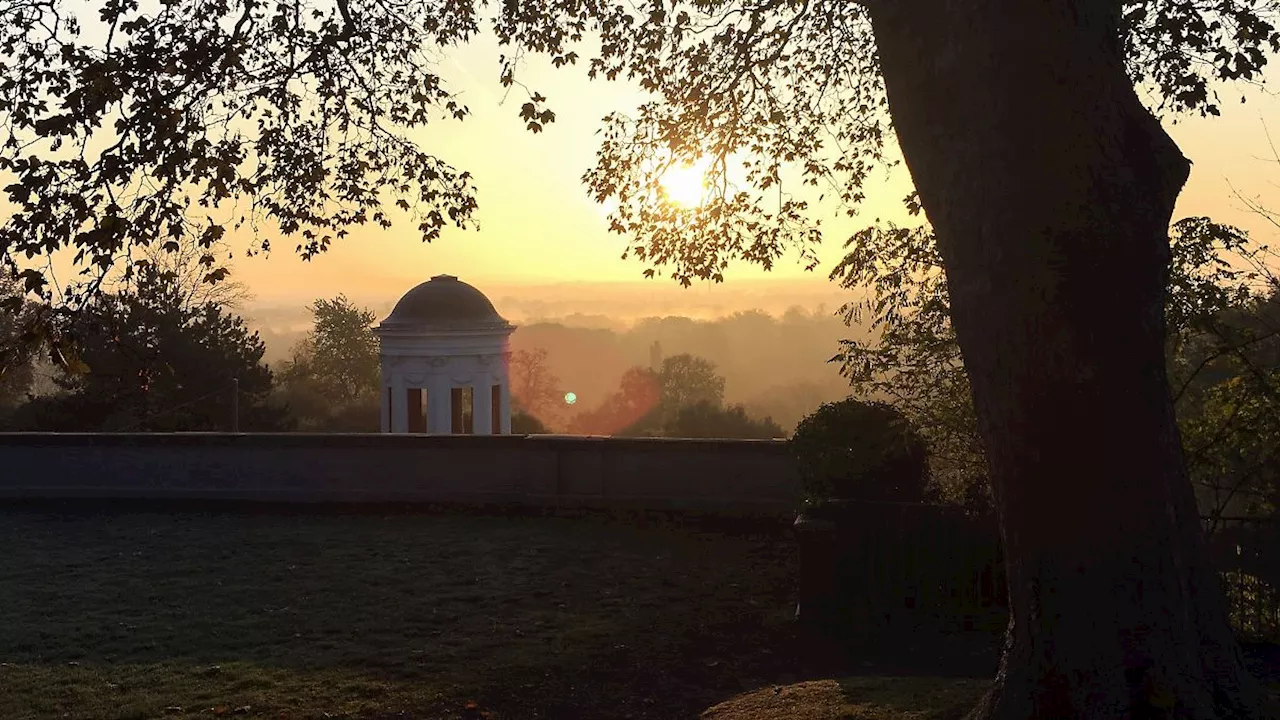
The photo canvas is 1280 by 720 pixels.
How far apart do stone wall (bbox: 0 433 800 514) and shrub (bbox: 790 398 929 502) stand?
4641 millimetres

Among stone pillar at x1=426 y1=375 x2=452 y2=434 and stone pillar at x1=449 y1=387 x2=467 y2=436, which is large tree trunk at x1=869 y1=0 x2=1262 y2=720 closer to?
stone pillar at x1=426 y1=375 x2=452 y2=434

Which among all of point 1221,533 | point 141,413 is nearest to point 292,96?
point 1221,533

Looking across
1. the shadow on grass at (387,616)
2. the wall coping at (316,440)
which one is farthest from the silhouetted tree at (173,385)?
the shadow on grass at (387,616)

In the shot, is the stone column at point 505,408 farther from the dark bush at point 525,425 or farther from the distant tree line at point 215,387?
the dark bush at point 525,425

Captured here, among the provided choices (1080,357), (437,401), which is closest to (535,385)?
(437,401)

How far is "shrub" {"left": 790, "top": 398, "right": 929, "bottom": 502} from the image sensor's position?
11172 millimetres

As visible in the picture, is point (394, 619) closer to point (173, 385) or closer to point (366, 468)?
point (366, 468)

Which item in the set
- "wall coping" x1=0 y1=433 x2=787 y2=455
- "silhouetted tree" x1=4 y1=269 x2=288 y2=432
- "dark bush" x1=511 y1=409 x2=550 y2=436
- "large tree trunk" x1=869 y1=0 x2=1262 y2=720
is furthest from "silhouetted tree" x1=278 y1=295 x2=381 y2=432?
"large tree trunk" x1=869 y1=0 x2=1262 y2=720

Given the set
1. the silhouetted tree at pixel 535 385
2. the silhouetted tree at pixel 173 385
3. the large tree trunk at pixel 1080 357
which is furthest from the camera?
the silhouetted tree at pixel 535 385

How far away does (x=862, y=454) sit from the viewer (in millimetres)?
11211

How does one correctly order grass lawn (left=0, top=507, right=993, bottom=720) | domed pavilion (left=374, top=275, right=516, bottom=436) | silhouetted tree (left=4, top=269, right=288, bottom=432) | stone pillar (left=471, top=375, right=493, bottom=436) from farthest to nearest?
silhouetted tree (left=4, top=269, right=288, bottom=432), stone pillar (left=471, top=375, right=493, bottom=436), domed pavilion (left=374, top=275, right=516, bottom=436), grass lawn (left=0, top=507, right=993, bottom=720)

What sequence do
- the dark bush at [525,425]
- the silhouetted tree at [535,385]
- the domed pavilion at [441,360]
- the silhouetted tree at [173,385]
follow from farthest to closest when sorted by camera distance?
the silhouetted tree at [535,385] < the dark bush at [525,425] < the silhouetted tree at [173,385] < the domed pavilion at [441,360]

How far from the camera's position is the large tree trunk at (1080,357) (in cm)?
457

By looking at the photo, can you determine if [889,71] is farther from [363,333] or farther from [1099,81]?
[363,333]
